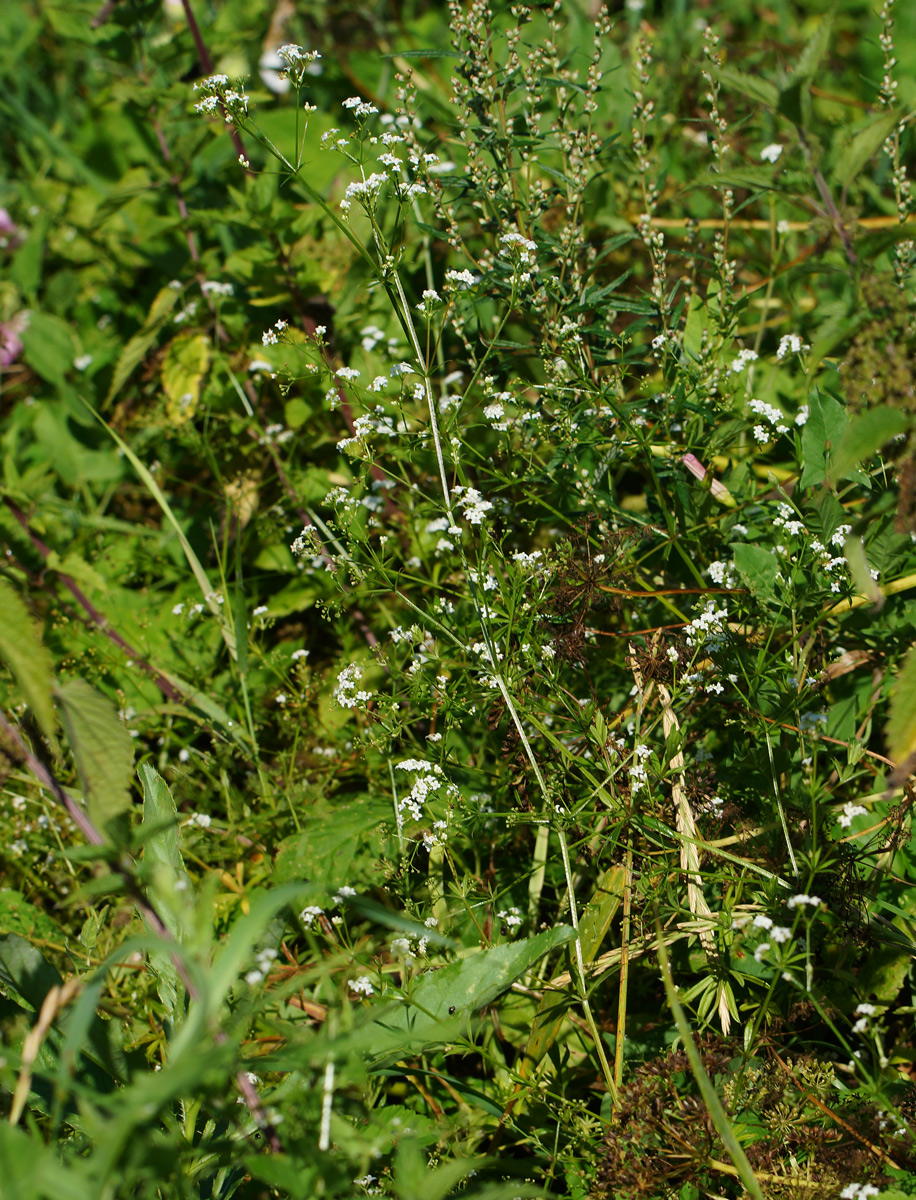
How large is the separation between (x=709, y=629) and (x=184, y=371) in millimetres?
2082

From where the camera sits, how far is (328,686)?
267 centimetres

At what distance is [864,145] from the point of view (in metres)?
1.46

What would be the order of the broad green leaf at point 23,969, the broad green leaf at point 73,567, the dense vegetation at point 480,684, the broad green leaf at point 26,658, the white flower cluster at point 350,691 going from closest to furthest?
the broad green leaf at point 26,658
the dense vegetation at point 480,684
the broad green leaf at point 23,969
the white flower cluster at point 350,691
the broad green leaf at point 73,567

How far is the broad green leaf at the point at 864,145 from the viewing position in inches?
A: 56.5

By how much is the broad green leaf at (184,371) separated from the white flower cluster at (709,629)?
6.12 feet

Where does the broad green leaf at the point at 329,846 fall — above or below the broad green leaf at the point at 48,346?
below

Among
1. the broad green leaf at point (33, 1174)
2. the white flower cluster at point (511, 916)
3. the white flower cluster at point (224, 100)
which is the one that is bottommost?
the white flower cluster at point (511, 916)

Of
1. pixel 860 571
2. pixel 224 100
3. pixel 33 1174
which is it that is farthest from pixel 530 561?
pixel 33 1174

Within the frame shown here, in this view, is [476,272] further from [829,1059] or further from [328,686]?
[829,1059]

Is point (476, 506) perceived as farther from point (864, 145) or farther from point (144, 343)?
point (144, 343)

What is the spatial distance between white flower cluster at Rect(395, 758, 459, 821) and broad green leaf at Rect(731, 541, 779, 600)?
2.58ft

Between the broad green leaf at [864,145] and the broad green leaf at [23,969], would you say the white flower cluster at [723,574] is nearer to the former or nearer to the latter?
the broad green leaf at [864,145]

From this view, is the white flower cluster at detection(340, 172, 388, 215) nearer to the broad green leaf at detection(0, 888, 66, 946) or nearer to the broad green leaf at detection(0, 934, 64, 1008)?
the broad green leaf at detection(0, 934, 64, 1008)

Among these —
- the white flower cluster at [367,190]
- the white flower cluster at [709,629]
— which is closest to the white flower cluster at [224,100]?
the white flower cluster at [367,190]
